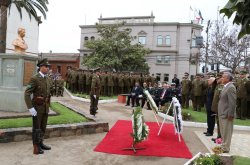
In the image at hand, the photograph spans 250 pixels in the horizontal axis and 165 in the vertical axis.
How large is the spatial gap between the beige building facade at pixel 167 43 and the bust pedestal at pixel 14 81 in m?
43.8

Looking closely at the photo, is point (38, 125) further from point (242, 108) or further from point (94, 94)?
point (242, 108)

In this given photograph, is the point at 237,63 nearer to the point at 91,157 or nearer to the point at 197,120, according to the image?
the point at 197,120

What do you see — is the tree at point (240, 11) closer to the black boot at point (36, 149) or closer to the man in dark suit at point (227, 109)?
the man in dark suit at point (227, 109)

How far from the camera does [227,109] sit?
800cm

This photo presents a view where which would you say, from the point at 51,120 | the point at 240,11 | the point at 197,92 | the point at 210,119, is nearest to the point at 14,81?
the point at 51,120

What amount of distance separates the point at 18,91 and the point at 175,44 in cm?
4562

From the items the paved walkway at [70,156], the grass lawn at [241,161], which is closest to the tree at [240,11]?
the grass lawn at [241,161]

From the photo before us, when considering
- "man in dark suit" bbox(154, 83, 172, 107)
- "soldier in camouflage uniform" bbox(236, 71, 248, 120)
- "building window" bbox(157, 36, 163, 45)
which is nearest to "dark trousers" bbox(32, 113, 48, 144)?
"soldier in camouflage uniform" bbox(236, 71, 248, 120)

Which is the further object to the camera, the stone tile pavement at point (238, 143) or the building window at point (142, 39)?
the building window at point (142, 39)

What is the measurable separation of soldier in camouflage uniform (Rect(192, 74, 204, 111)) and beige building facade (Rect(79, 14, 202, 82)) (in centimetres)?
3727

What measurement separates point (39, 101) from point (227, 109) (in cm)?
430

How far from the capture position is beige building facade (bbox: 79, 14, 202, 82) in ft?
177

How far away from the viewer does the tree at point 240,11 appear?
10.5 ft

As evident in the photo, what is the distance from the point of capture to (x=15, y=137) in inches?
328
